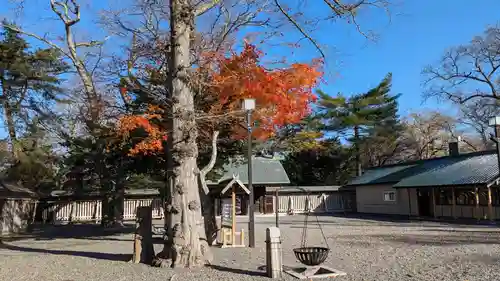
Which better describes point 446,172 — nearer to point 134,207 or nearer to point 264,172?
point 264,172

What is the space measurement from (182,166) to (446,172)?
21417 millimetres

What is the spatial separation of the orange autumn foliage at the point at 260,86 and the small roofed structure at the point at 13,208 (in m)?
13.5

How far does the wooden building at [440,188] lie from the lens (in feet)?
76.4

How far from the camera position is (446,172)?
26.4 meters

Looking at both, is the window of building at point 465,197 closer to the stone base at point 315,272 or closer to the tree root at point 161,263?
the stone base at point 315,272

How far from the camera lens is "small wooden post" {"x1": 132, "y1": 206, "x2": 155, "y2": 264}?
10539 mm

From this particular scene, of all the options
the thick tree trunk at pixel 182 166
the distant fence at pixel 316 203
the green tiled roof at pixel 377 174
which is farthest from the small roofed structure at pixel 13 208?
the green tiled roof at pixel 377 174

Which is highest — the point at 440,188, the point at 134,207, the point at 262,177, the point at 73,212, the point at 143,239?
the point at 262,177

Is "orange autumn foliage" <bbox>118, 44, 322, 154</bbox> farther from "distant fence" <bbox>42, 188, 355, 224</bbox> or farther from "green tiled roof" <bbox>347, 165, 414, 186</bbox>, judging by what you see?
"green tiled roof" <bbox>347, 165, 414, 186</bbox>

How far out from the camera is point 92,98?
18484 millimetres

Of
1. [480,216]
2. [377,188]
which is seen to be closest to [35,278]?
[480,216]

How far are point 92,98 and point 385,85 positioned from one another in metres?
35.2

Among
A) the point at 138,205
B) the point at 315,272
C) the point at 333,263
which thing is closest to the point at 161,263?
the point at 315,272

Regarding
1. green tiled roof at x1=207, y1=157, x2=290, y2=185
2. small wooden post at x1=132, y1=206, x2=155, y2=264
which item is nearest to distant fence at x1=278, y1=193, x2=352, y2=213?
green tiled roof at x1=207, y1=157, x2=290, y2=185
